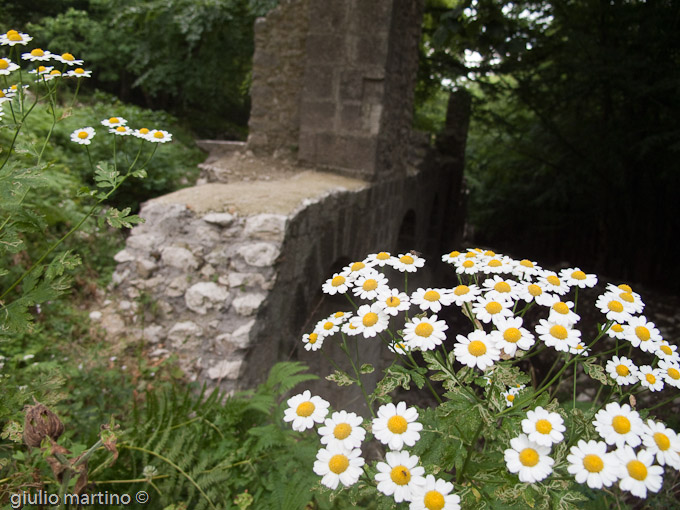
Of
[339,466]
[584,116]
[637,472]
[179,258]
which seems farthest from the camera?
[584,116]

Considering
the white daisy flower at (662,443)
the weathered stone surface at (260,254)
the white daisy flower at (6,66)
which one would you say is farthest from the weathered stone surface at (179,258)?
the white daisy flower at (662,443)

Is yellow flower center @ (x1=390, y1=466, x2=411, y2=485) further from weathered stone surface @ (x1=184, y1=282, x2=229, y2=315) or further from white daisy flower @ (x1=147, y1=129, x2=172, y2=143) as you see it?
weathered stone surface @ (x1=184, y1=282, x2=229, y2=315)

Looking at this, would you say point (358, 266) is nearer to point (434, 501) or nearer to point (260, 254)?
point (434, 501)

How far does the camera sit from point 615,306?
1.03 meters

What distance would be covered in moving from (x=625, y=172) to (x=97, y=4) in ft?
31.7

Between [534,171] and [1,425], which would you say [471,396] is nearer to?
[1,425]

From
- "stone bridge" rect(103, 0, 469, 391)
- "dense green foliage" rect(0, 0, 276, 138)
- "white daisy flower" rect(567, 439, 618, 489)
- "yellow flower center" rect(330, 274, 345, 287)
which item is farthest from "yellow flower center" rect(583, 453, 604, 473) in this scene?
"dense green foliage" rect(0, 0, 276, 138)

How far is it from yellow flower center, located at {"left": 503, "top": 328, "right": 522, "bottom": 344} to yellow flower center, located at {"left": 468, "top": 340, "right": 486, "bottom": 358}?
5 centimetres

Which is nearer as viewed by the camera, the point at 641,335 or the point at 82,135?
the point at 641,335

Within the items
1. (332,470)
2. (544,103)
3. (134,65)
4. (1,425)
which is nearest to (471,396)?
(332,470)

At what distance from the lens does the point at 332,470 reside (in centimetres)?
87

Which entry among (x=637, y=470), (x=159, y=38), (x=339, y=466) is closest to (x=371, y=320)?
(x=339, y=466)

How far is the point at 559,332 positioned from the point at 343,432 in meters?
0.48

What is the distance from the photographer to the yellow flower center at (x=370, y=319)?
3.47 ft
